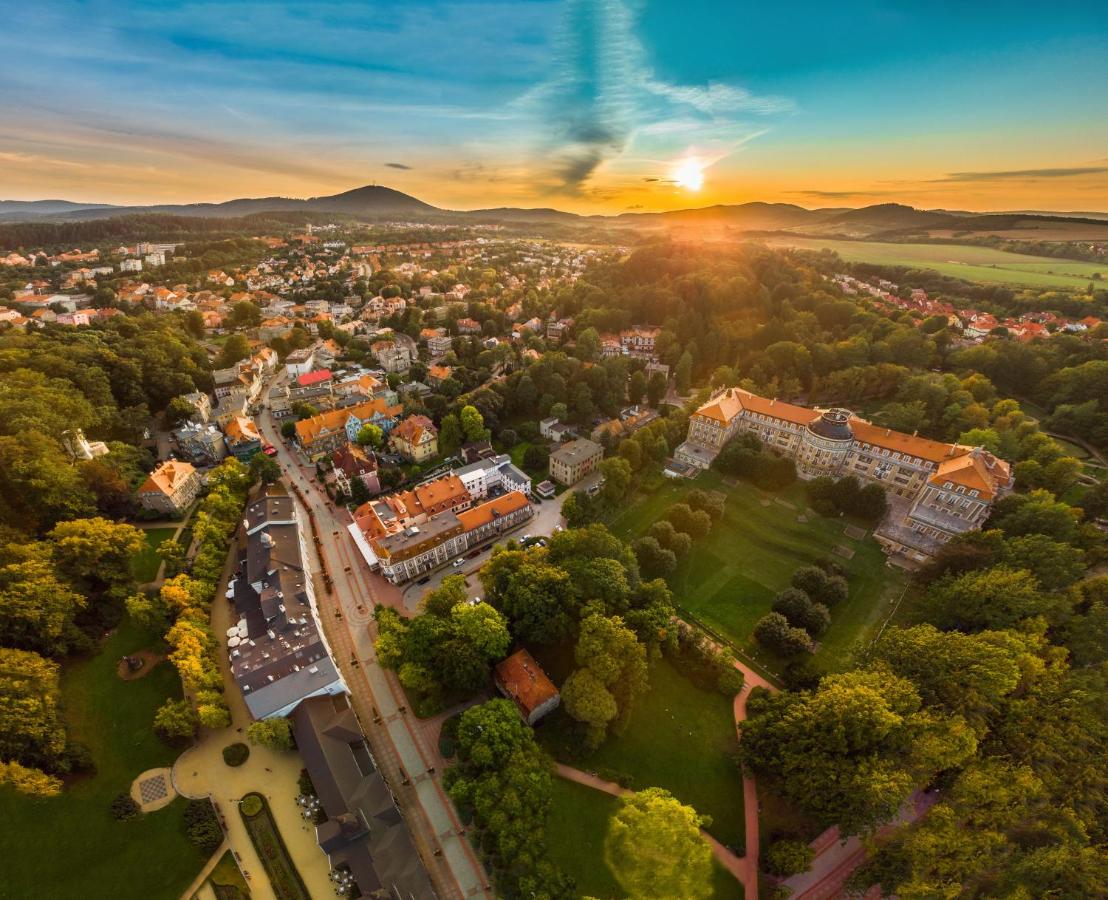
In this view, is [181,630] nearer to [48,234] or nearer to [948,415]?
[948,415]

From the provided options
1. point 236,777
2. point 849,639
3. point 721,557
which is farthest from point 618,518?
point 236,777

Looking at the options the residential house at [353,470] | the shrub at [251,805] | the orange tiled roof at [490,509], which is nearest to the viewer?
the shrub at [251,805]

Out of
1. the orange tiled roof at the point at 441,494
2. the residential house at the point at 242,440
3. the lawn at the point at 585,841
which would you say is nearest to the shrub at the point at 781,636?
Result: the lawn at the point at 585,841

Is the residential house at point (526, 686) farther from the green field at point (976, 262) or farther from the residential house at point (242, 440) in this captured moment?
the green field at point (976, 262)

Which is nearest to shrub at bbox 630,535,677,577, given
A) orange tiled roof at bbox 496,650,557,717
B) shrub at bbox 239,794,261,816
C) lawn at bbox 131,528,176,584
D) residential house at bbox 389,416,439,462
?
orange tiled roof at bbox 496,650,557,717

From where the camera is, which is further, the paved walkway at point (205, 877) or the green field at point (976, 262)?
the green field at point (976, 262)

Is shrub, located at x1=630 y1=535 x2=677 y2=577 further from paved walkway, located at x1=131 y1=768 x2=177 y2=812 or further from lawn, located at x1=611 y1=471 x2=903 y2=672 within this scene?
paved walkway, located at x1=131 y1=768 x2=177 y2=812
